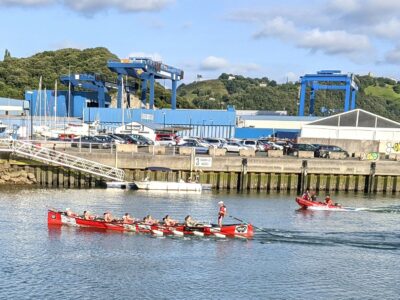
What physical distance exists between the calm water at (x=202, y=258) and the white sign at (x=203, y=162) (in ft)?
40.9

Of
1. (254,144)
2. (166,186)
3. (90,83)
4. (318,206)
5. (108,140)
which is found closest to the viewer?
(318,206)

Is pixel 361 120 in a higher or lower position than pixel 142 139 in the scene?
higher

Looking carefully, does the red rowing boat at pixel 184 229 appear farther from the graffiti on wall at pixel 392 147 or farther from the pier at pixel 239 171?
the graffiti on wall at pixel 392 147

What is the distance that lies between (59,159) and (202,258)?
1238 inches

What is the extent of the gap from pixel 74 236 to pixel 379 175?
41.6 meters

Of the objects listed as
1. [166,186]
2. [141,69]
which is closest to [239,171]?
[166,186]

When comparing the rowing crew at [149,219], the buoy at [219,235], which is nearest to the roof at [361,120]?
the rowing crew at [149,219]

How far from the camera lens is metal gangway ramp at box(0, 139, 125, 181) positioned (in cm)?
6372

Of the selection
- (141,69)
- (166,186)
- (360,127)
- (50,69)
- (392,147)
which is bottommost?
(166,186)

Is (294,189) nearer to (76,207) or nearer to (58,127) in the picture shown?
(76,207)

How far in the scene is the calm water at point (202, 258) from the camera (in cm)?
3177

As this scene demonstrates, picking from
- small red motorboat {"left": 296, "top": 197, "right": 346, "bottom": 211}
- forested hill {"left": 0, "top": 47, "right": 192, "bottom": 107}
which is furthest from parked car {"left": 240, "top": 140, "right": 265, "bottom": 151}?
forested hill {"left": 0, "top": 47, "right": 192, "bottom": 107}

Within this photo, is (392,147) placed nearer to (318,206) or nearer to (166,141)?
(318,206)

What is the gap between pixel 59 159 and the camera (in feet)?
211
